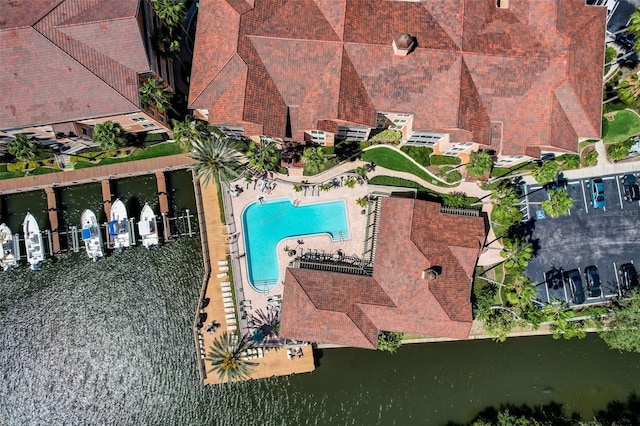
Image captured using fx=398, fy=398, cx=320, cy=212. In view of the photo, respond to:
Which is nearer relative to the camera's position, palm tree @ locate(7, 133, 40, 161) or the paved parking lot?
palm tree @ locate(7, 133, 40, 161)

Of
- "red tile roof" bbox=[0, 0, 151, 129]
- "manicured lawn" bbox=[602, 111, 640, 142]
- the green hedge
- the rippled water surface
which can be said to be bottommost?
the rippled water surface

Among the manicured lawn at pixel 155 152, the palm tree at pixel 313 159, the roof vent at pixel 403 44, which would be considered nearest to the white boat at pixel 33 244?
the manicured lawn at pixel 155 152

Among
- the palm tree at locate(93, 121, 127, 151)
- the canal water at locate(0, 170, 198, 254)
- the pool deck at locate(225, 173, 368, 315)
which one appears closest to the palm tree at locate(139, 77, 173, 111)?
the palm tree at locate(93, 121, 127, 151)

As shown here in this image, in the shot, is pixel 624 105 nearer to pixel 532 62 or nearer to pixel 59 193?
pixel 532 62

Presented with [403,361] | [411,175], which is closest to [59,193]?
[411,175]

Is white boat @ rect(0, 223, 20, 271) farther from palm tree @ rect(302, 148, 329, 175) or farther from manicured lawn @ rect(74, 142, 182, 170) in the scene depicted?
palm tree @ rect(302, 148, 329, 175)
